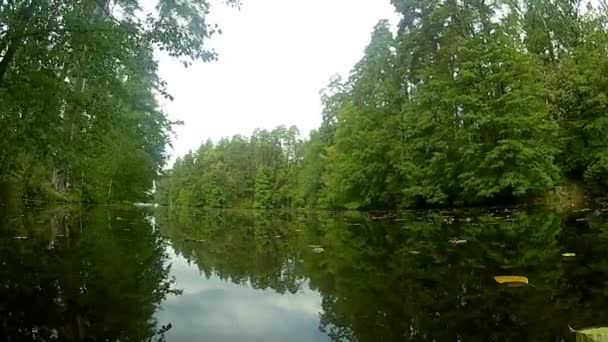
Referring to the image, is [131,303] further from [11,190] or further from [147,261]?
[11,190]

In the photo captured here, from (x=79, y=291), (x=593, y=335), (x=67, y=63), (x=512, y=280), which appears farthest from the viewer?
(x=67, y=63)

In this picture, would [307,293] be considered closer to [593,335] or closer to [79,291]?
[79,291]

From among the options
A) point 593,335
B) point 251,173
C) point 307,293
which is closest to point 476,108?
point 307,293

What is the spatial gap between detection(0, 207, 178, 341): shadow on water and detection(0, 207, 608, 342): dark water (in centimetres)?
1

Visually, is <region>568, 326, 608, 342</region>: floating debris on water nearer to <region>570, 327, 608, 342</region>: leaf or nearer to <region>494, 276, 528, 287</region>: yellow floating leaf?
<region>570, 327, 608, 342</region>: leaf

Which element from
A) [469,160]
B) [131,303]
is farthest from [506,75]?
[131,303]

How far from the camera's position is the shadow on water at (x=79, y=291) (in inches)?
100

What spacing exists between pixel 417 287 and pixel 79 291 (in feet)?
8.53

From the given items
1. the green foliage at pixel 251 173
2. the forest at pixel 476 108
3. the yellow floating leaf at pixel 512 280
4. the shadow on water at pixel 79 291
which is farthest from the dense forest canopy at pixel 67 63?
the green foliage at pixel 251 173

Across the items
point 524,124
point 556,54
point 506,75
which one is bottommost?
point 524,124

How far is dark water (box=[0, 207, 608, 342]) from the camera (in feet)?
8.48

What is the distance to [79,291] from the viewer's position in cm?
338

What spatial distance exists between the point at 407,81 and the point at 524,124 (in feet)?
25.5

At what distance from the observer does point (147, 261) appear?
5.18 m
